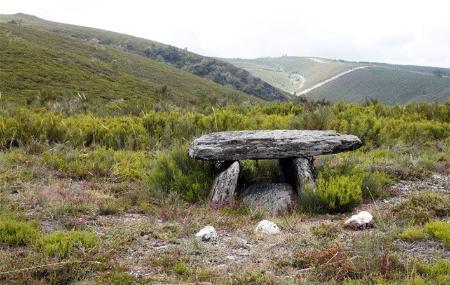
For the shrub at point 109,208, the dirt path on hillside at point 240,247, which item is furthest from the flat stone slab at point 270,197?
the shrub at point 109,208

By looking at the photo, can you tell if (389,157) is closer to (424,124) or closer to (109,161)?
(424,124)

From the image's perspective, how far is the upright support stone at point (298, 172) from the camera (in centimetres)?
875

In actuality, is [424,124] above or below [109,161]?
above

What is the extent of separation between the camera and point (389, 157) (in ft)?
38.8

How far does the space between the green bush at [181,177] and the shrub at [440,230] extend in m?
3.80

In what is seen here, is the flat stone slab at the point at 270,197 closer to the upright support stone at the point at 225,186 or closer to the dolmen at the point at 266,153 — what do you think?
the dolmen at the point at 266,153

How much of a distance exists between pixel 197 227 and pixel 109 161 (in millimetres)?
4538

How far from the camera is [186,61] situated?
113 meters

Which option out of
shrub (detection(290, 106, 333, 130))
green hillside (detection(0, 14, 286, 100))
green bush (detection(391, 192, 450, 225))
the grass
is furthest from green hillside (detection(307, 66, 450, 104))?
green bush (detection(391, 192, 450, 225))

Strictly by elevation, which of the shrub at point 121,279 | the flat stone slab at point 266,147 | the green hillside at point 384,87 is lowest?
the green hillside at point 384,87

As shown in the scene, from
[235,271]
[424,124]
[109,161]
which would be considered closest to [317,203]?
[235,271]

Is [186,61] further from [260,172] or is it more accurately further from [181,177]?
[181,177]

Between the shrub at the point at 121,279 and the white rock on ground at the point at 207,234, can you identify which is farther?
the white rock on ground at the point at 207,234

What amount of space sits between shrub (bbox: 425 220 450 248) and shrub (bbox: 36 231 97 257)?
167 inches
